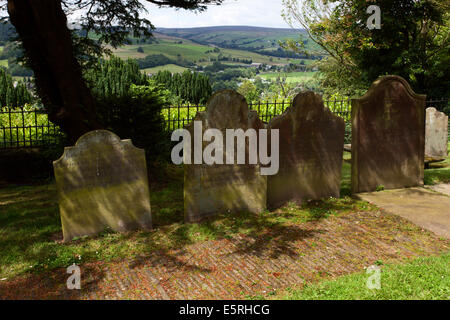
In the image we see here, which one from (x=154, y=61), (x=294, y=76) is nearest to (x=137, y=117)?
(x=294, y=76)

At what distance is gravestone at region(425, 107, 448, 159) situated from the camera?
1167 cm

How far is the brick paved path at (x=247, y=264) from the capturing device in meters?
4.47

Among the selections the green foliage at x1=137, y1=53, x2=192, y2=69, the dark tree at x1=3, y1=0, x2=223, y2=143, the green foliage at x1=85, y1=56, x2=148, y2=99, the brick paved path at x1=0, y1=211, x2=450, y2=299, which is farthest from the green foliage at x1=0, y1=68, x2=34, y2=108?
the green foliage at x1=137, y1=53, x2=192, y2=69

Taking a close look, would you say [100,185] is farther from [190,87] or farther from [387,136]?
[190,87]

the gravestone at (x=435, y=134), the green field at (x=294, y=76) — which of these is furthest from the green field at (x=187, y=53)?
the gravestone at (x=435, y=134)

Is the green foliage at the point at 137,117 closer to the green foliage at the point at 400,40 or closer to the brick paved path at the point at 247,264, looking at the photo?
the brick paved path at the point at 247,264

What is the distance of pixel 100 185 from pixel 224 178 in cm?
194

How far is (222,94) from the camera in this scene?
636 centimetres

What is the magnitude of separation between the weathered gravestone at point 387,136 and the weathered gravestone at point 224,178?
6.84ft

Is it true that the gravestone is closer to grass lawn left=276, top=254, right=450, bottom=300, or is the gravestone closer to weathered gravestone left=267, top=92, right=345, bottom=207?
weathered gravestone left=267, top=92, right=345, bottom=207

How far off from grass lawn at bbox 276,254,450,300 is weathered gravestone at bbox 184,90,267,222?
2498 millimetres

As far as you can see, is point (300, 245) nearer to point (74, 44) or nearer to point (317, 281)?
point (317, 281)

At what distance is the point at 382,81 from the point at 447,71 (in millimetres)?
11548

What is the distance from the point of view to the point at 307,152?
7.23 meters
